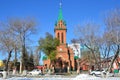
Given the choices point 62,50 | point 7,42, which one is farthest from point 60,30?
point 7,42

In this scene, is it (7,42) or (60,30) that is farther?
(60,30)

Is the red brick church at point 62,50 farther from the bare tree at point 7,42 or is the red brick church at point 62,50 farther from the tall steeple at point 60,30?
the bare tree at point 7,42

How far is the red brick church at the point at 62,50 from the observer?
81.4 meters

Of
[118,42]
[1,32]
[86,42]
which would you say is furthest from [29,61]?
[118,42]

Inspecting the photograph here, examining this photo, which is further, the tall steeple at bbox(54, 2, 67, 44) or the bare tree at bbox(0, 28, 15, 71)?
the tall steeple at bbox(54, 2, 67, 44)

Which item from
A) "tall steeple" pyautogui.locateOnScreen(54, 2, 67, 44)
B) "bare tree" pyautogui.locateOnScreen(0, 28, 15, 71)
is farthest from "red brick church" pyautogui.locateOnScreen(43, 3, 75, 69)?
"bare tree" pyautogui.locateOnScreen(0, 28, 15, 71)

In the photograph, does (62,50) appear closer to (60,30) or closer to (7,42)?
(60,30)

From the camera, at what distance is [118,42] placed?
39000mm

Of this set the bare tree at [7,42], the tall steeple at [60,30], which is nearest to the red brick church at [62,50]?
the tall steeple at [60,30]

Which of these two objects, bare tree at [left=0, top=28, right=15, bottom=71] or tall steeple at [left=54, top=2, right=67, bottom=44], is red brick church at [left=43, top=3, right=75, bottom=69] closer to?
tall steeple at [left=54, top=2, right=67, bottom=44]

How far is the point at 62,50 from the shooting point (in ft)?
271

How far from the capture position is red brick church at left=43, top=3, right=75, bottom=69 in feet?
267

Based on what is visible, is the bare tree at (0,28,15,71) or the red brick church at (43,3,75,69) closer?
the bare tree at (0,28,15,71)

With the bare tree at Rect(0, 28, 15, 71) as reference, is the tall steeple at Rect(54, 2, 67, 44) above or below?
Result: above
